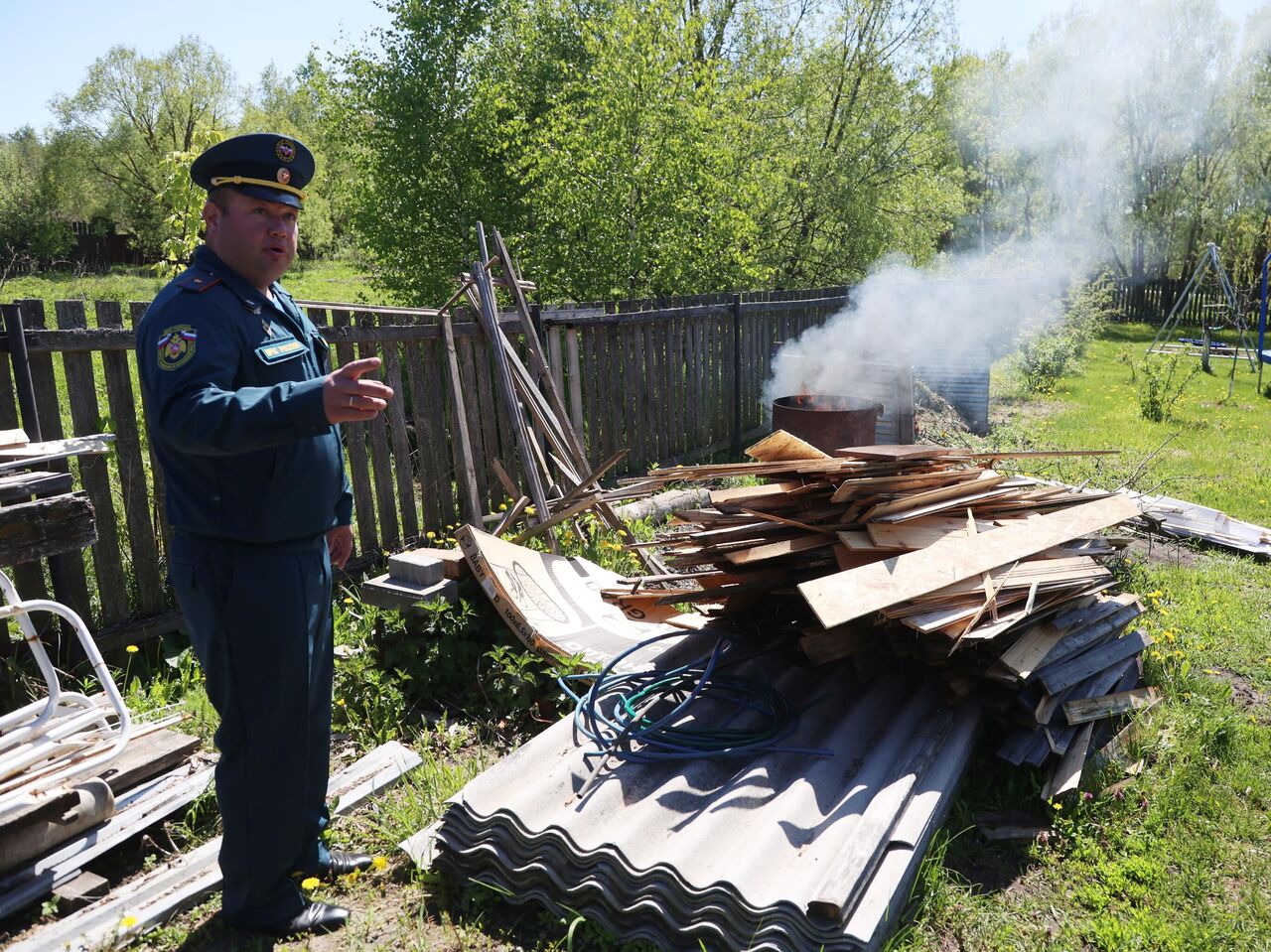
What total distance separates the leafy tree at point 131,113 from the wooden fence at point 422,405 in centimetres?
3687

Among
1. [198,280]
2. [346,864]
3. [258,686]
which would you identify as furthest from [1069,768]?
[198,280]

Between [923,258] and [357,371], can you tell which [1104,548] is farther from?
[923,258]

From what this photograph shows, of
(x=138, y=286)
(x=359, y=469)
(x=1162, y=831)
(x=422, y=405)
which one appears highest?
(x=138, y=286)

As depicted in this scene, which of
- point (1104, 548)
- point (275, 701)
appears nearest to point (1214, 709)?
point (1104, 548)

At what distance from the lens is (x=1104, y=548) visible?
13.9ft

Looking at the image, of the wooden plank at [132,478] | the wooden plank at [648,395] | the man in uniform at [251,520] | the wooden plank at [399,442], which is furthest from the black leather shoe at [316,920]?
the wooden plank at [648,395]

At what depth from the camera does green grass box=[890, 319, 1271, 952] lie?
2822 millimetres

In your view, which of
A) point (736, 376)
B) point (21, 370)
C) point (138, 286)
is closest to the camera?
point (21, 370)

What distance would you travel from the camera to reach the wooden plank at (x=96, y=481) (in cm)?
419

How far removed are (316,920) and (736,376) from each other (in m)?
7.51

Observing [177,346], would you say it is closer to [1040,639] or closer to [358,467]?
[358,467]

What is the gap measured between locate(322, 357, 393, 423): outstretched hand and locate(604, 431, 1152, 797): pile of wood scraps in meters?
1.75

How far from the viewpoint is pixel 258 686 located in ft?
8.44

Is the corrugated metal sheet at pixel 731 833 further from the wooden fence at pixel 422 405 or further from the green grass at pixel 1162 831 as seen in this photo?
the wooden fence at pixel 422 405
